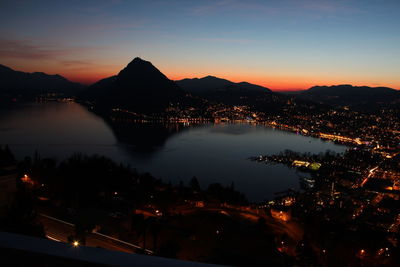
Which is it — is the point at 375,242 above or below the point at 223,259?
below

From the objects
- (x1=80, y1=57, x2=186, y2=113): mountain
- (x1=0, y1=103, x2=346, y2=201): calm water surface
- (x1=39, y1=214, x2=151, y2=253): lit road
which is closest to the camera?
(x1=39, y1=214, x2=151, y2=253): lit road

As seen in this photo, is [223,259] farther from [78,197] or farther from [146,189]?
[146,189]

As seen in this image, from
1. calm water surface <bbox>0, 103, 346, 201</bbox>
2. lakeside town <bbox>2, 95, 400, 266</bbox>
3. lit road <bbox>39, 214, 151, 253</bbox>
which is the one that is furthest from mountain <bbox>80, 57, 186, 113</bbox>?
lit road <bbox>39, 214, 151, 253</bbox>

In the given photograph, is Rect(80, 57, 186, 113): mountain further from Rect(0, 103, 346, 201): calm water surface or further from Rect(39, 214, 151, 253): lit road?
Rect(39, 214, 151, 253): lit road

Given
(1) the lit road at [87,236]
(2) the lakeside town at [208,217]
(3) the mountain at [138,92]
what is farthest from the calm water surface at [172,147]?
(3) the mountain at [138,92]

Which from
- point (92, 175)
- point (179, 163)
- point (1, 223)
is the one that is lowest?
point (179, 163)

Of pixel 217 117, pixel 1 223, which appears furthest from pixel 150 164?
pixel 217 117

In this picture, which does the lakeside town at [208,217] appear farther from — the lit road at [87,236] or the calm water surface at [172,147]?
the calm water surface at [172,147]

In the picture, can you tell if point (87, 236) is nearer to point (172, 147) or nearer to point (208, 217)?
point (208, 217)
